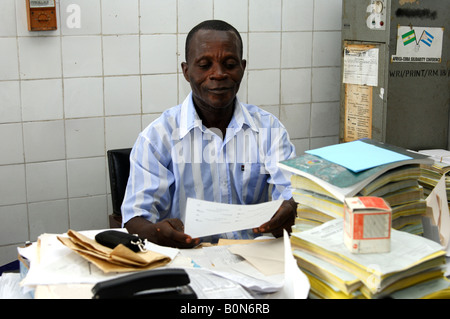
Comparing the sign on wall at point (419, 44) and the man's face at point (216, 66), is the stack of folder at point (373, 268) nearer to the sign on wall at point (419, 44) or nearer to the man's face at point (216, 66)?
the man's face at point (216, 66)

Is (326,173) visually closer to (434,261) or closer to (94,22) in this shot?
(434,261)

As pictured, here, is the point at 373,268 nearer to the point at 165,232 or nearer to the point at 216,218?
the point at 216,218

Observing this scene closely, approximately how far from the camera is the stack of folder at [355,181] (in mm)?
1449

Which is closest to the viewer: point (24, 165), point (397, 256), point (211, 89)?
point (397, 256)

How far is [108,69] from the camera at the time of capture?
3068mm

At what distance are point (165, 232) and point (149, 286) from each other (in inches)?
24.7

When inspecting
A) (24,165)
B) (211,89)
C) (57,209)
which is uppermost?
(211,89)

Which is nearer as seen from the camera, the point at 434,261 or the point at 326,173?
the point at 434,261

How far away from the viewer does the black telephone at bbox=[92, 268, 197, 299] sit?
3.47ft

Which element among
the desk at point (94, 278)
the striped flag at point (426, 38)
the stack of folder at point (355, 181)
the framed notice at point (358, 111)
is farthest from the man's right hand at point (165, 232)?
the striped flag at point (426, 38)

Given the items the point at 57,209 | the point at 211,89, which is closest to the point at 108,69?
the point at 57,209

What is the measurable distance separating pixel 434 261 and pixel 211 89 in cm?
109

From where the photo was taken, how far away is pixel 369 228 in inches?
48.3

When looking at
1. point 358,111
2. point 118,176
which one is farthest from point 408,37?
point 118,176
